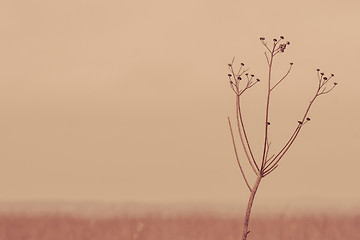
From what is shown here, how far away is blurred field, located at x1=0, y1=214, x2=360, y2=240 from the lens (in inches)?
416

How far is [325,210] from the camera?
1434cm

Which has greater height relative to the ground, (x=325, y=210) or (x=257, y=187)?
(x=325, y=210)

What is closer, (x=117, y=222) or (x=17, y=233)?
(x=17, y=233)

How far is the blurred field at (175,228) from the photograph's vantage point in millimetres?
10562

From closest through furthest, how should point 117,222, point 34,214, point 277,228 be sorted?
point 277,228
point 117,222
point 34,214

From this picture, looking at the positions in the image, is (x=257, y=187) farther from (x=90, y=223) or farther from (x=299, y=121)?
(x=90, y=223)

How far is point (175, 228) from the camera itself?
11.4 m

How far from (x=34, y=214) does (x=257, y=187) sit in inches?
390

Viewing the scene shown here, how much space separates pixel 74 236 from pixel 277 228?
10.1 ft

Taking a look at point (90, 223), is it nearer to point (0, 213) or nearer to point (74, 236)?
point (74, 236)

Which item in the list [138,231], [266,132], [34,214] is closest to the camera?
[266,132]

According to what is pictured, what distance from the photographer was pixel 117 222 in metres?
12.3

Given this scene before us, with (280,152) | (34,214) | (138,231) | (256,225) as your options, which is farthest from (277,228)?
(280,152)

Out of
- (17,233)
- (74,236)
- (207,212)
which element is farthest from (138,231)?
(207,212)
